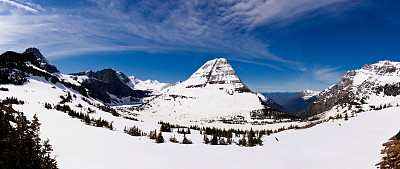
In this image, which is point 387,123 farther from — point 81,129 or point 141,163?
point 81,129

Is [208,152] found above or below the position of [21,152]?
below

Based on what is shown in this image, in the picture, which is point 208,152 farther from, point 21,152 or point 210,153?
point 21,152

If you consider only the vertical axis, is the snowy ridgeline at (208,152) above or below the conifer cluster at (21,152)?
below

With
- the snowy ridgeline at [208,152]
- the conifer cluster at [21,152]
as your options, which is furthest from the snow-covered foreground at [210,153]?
the conifer cluster at [21,152]

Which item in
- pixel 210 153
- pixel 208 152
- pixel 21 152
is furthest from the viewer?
pixel 208 152

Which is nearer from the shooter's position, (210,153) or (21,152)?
(21,152)

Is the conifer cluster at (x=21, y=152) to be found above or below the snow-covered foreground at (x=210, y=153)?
above

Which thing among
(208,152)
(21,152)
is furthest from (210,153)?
(21,152)

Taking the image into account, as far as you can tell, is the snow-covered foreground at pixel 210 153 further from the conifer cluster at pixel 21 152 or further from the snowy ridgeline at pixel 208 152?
the conifer cluster at pixel 21 152

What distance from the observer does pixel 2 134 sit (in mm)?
7855

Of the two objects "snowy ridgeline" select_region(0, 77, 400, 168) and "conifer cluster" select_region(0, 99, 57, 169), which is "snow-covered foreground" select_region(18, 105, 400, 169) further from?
"conifer cluster" select_region(0, 99, 57, 169)

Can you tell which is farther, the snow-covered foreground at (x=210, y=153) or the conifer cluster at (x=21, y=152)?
the snow-covered foreground at (x=210, y=153)

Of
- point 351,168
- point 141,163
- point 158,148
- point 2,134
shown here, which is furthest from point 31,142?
point 351,168

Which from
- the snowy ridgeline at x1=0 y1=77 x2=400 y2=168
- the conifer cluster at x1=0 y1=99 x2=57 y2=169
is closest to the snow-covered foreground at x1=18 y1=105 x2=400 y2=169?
the snowy ridgeline at x1=0 y1=77 x2=400 y2=168
